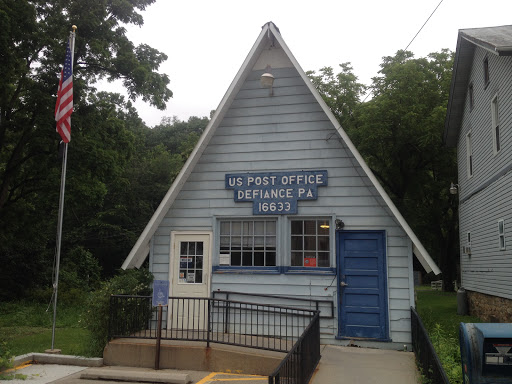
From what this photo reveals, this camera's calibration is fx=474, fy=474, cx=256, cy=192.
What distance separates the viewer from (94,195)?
22062 millimetres

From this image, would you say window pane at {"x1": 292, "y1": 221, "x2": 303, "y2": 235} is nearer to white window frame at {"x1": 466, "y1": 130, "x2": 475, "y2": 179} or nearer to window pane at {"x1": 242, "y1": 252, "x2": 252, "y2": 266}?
window pane at {"x1": 242, "y1": 252, "x2": 252, "y2": 266}

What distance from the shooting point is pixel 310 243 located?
9898 millimetres

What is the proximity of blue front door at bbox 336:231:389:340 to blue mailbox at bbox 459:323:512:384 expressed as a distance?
3.78m

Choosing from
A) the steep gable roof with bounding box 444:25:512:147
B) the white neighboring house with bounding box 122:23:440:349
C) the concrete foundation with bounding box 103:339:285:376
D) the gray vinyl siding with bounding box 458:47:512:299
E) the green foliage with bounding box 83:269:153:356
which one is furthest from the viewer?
the gray vinyl siding with bounding box 458:47:512:299

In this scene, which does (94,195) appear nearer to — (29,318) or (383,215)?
(29,318)

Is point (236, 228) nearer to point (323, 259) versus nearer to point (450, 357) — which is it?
point (323, 259)

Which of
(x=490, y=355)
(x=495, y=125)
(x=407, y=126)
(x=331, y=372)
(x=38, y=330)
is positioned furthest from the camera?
(x=407, y=126)

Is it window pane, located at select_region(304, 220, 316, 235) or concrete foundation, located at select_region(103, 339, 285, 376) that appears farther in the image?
window pane, located at select_region(304, 220, 316, 235)

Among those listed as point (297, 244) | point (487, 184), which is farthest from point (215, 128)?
point (487, 184)

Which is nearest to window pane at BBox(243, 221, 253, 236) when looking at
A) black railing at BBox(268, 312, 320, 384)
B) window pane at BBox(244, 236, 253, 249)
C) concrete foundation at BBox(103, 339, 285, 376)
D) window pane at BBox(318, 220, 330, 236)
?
window pane at BBox(244, 236, 253, 249)

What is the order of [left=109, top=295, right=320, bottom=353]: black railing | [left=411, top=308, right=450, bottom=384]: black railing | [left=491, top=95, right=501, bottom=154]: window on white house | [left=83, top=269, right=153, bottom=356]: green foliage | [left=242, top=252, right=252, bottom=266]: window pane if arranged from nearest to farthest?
[left=411, top=308, right=450, bottom=384]: black railing
[left=109, top=295, right=320, bottom=353]: black railing
[left=83, top=269, right=153, bottom=356]: green foliage
[left=242, top=252, right=252, bottom=266]: window pane
[left=491, top=95, right=501, bottom=154]: window on white house

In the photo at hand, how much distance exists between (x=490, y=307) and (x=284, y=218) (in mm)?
9806

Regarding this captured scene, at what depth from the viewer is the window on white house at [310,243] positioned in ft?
32.1

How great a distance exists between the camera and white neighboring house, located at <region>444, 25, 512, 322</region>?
526 inches
